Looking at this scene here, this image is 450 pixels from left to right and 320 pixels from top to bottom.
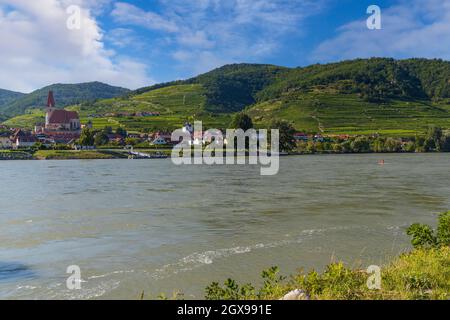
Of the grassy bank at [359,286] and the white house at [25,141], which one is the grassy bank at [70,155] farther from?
the grassy bank at [359,286]

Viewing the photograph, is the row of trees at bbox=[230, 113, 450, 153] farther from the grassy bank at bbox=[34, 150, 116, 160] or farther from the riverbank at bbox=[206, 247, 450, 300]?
the riverbank at bbox=[206, 247, 450, 300]

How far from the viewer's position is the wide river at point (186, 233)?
41.1 feet

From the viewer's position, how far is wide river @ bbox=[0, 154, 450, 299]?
12.5m

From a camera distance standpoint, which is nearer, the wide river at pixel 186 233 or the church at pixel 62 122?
the wide river at pixel 186 233

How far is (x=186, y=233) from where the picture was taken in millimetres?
18469

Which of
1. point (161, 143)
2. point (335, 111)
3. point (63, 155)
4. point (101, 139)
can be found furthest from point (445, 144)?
point (63, 155)

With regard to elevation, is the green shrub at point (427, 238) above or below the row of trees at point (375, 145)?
below

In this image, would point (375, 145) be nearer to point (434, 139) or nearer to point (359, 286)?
point (434, 139)

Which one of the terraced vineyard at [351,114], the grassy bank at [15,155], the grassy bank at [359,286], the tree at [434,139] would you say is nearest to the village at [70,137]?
the grassy bank at [15,155]

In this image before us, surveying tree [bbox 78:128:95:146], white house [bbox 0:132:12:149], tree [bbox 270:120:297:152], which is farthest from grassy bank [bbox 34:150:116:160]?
tree [bbox 270:120:297:152]

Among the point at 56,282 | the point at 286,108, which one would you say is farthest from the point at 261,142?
the point at 56,282

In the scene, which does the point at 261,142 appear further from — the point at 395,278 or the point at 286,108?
the point at 395,278

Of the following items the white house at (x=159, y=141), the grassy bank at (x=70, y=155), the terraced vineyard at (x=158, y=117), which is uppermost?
the terraced vineyard at (x=158, y=117)
